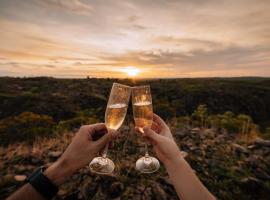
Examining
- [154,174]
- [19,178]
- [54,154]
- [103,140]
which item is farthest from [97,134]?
[54,154]

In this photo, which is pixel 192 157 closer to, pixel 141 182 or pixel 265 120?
pixel 141 182

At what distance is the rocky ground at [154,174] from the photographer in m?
3.21

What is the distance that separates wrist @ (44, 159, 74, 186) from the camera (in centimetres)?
165

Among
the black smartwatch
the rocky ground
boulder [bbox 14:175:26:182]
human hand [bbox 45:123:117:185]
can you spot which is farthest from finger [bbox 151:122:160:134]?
boulder [bbox 14:175:26:182]

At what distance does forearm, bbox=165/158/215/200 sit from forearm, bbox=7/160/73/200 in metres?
0.81

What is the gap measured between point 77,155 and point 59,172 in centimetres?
18

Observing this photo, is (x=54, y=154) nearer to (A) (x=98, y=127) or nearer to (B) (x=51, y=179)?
(A) (x=98, y=127)

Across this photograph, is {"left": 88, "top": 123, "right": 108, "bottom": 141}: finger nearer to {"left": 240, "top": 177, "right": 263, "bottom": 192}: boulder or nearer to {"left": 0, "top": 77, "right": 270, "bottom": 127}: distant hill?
{"left": 240, "top": 177, "right": 263, "bottom": 192}: boulder

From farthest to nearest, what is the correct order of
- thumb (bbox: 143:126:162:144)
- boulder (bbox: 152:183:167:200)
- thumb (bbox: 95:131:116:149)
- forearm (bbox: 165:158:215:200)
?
boulder (bbox: 152:183:167:200)
thumb (bbox: 95:131:116:149)
thumb (bbox: 143:126:162:144)
forearm (bbox: 165:158:215:200)

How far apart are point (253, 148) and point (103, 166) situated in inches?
176

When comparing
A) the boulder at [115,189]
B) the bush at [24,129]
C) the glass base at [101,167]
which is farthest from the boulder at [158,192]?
the bush at [24,129]

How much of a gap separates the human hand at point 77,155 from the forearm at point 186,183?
2.17 ft

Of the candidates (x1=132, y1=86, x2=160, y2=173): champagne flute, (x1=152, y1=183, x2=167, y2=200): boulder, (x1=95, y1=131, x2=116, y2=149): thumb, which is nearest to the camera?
(x1=95, y1=131, x2=116, y2=149): thumb

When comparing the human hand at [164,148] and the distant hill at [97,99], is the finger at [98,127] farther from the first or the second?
the distant hill at [97,99]
